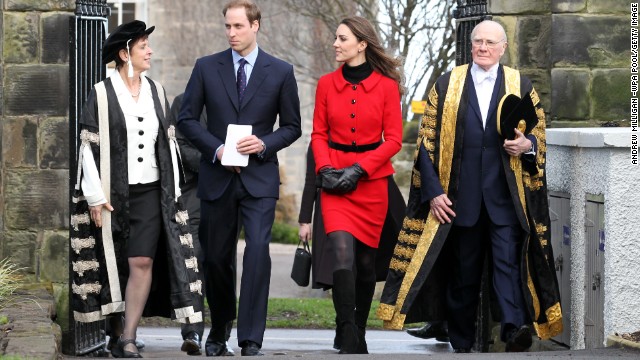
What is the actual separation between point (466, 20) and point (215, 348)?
2895 mm

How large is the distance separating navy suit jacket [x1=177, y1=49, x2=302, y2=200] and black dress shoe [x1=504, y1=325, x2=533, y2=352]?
1624 mm

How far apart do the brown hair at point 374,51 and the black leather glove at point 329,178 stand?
0.70 meters

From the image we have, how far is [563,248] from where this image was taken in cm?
1060

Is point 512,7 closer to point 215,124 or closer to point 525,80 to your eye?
point 525,80

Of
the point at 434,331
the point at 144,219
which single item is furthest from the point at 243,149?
the point at 434,331

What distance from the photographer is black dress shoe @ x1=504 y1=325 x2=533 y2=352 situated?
9.75 metres

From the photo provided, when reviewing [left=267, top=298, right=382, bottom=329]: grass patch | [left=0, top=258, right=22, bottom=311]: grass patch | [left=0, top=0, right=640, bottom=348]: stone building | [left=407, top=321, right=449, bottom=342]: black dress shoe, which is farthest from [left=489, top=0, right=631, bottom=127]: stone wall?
[left=267, top=298, right=382, bottom=329]: grass patch

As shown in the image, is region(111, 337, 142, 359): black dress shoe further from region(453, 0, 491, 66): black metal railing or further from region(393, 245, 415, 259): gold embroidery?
region(453, 0, 491, 66): black metal railing

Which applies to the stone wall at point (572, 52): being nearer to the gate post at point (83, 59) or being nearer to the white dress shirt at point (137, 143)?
the gate post at point (83, 59)

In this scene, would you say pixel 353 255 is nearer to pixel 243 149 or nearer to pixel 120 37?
pixel 243 149

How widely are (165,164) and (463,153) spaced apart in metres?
1.76

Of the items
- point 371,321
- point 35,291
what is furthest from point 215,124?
point 371,321

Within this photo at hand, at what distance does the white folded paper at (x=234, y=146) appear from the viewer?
381 inches

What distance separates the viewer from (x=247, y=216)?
385 inches
